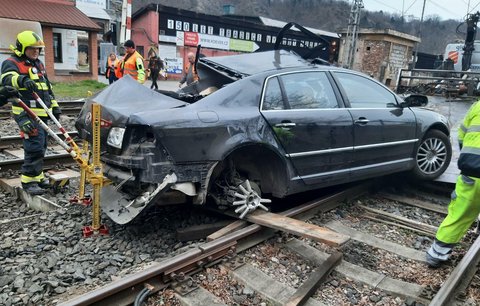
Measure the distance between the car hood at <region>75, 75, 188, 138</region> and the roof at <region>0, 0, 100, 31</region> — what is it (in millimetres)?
16694

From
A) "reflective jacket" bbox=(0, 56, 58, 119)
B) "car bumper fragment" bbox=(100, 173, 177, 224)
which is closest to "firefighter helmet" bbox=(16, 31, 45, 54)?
"reflective jacket" bbox=(0, 56, 58, 119)

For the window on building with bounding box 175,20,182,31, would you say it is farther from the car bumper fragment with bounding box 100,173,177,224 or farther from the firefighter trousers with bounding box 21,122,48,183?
the car bumper fragment with bounding box 100,173,177,224

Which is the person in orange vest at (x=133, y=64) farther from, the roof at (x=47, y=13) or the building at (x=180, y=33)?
the building at (x=180, y=33)

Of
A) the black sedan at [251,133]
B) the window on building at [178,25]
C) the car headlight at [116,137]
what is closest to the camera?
the black sedan at [251,133]

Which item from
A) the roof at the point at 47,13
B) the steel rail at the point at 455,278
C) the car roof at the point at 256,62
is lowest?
the steel rail at the point at 455,278

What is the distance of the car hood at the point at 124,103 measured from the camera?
3.95 meters

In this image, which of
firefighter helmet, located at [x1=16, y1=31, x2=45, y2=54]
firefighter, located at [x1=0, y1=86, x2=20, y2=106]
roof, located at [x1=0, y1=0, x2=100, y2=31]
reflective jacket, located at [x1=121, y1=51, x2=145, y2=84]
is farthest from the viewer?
roof, located at [x1=0, y1=0, x2=100, y2=31]

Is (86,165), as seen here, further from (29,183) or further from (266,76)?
(266,76)

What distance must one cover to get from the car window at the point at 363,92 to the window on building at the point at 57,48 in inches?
771

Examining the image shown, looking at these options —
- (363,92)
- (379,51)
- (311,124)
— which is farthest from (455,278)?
(379,51)

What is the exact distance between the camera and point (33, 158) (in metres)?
5.41

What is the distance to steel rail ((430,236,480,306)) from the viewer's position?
314cm

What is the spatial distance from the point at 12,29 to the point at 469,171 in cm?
1878

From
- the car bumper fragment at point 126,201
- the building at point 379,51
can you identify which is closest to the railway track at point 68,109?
the car bumper fragment at point 126,201
